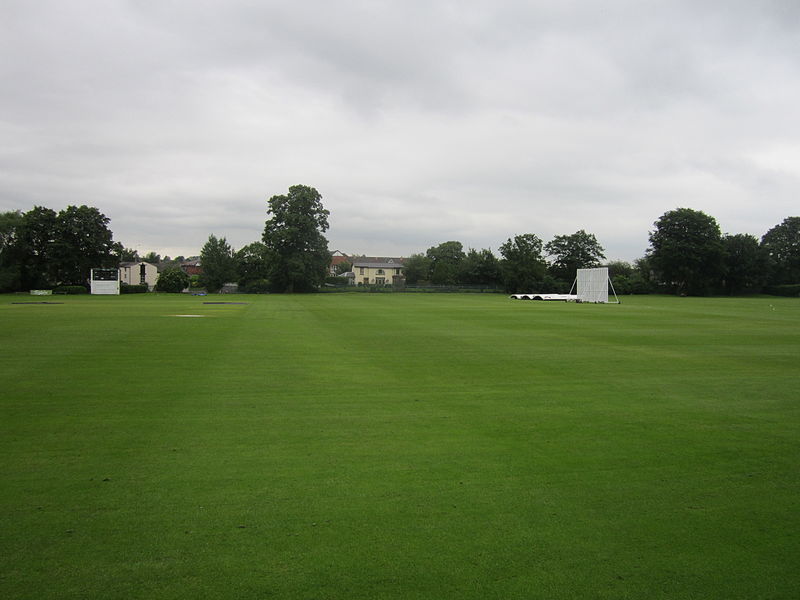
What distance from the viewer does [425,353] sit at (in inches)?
594

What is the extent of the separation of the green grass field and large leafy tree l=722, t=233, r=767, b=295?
78.1m

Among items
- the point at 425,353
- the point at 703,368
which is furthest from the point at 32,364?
the point at 703,368

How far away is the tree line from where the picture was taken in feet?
238

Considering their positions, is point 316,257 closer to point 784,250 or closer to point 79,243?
point 79,243

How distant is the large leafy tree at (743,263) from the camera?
77.6m

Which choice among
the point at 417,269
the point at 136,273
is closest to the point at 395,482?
the point at 136,273

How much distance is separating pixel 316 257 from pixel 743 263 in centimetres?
6348

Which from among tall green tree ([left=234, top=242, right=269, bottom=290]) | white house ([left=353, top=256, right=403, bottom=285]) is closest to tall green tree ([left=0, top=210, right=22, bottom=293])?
tall green tree ([left=234, top=242, right=269, bottom=290])

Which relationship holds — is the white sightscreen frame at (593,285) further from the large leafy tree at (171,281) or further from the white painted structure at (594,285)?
the large leafy tree at (171,281)

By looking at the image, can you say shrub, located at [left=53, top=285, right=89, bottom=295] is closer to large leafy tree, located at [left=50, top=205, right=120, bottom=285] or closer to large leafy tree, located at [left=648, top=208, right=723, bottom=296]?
large leafy tree, located at [left=50, top=205, right=120, bottom=285]

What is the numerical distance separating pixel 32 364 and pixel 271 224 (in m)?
68.8

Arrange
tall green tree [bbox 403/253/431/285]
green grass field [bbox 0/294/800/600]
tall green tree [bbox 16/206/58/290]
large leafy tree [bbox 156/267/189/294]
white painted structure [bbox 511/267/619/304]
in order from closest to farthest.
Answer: green grass field [bbox 0/294/800/600] → white painted structure [bbox 511/267/619/304] → tall green tree [bbox 16/206/58/290] → large leafy tree [bbox 156/267/189/294] → tall green tree [bbox 403/253/431/285]

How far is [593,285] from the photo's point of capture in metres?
56.9

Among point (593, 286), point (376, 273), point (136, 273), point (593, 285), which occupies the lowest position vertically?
point (593, 286)
